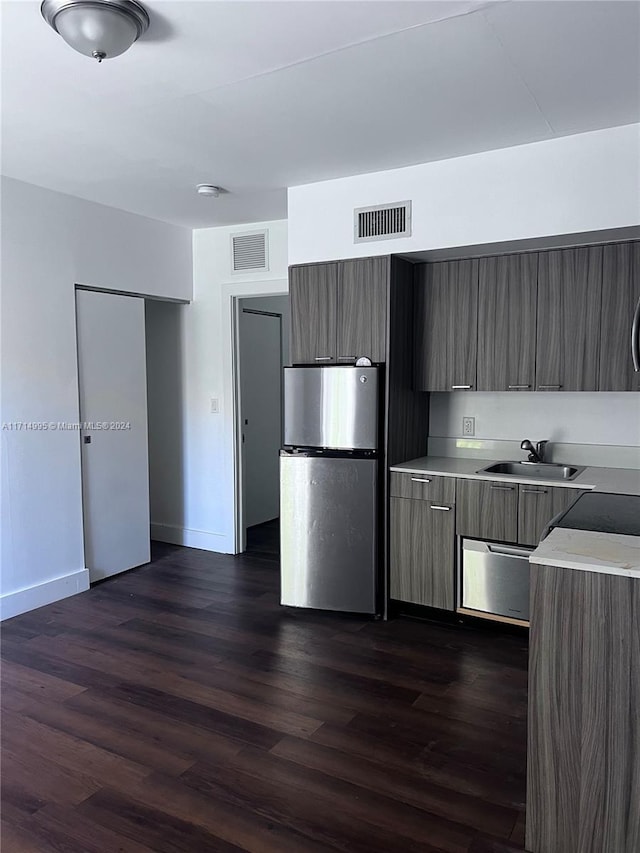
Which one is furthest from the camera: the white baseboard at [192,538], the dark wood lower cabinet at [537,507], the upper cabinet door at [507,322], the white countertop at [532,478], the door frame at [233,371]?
the white baseboard at [192,538]

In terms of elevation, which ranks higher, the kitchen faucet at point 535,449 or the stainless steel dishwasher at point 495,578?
the kitchen faucet at point 535,449

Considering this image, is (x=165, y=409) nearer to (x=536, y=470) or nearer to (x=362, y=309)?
(x=362, y=309)

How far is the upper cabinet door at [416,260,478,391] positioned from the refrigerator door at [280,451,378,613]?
70 centimetres

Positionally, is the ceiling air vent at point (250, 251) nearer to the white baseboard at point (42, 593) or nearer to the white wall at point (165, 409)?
the white wall at point (165, 409)

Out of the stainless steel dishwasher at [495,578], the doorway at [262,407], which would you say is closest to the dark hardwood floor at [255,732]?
the stainless steel dishwasher at [495,578]

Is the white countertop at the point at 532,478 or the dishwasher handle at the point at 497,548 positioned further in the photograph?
the dishwasher handle at the point at 497,548

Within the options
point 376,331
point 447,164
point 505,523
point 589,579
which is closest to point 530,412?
point 505,523

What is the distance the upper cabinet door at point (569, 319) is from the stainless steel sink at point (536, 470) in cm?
49

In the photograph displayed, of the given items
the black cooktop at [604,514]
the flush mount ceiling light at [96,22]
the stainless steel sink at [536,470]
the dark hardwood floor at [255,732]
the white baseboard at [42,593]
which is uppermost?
the flush mount ceiling light at [96,22]

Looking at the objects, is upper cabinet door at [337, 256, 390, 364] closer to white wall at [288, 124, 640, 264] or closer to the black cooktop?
white wall at [288, 124, 640, 264]

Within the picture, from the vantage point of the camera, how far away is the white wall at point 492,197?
2.93 m

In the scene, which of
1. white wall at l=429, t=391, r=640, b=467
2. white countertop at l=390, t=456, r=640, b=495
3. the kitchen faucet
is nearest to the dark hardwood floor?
white countertop at l=390, t=456, r=640, b=495

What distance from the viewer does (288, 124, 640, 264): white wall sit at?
2934 mm

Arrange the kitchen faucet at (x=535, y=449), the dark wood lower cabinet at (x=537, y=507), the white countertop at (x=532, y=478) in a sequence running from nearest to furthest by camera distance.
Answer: the white countertop at (x=532, y=478) → the dark wood lower cabinet at (x=537, y=507) → the kitchen faucet at (x=535, y=449)
